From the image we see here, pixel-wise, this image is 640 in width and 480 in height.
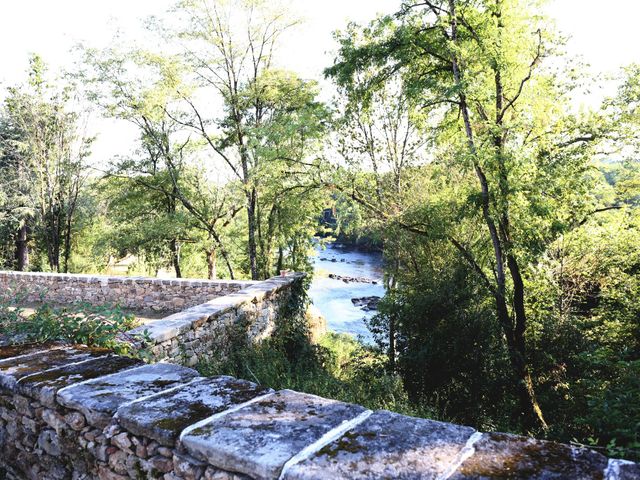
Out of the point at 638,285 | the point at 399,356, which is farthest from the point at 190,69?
the point at 638,285

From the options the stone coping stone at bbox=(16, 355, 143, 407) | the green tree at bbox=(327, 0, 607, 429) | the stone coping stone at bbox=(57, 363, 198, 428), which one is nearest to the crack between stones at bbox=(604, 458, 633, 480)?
the stone coping stone at bbox=(57, 363, 198, 428)

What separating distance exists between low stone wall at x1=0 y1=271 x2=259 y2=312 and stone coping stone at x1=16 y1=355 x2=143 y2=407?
6.79 meters

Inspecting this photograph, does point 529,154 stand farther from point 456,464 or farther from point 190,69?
point 190,69

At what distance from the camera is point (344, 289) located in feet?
82.4

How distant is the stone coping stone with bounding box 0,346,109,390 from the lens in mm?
2510

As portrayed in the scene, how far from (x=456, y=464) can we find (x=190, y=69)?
1576 cm

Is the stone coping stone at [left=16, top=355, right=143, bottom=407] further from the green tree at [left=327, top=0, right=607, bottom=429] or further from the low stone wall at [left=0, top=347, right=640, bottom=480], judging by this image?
the green tree at [left=327, top=0, right=607, bottom=429]

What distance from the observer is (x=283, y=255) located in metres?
17.1

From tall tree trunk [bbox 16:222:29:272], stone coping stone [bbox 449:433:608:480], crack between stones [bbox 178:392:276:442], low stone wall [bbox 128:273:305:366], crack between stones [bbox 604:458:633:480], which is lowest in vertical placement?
low stone wall [bbox 128:273:305:366]

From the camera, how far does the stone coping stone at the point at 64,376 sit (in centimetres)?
228

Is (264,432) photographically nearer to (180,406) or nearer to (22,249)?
(180,406)

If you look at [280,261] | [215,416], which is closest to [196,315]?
[215,416]

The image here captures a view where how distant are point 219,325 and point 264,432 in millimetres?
4968

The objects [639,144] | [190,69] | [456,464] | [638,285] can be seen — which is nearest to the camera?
[456,464]
